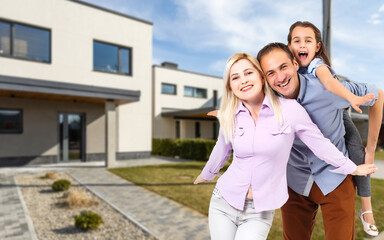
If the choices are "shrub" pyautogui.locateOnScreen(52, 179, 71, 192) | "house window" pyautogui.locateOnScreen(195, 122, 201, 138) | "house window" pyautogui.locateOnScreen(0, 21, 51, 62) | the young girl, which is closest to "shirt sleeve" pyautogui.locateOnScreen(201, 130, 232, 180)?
the young girl

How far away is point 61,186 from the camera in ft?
25.7

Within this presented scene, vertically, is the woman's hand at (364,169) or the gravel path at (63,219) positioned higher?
the woman's hand at (364,169)

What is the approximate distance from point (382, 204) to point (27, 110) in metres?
15.4

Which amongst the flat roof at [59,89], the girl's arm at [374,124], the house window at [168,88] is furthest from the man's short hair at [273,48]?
the house window at [168,88]

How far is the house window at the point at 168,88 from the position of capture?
80.3 ft

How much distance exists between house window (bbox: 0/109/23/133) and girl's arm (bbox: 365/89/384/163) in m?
15.4

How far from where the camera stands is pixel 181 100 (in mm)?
25547

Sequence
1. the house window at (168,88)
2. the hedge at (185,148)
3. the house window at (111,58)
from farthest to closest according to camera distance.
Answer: the house window at (168,88)
the hedge at (185,148)
the house window at (111,58)

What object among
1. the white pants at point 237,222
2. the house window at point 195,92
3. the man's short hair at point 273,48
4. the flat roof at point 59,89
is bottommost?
the white pants at point 237,222

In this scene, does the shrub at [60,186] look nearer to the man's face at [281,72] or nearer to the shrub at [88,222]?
the shrub at [88,222]

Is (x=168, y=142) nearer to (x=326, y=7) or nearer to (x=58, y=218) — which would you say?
(x=58, y=218)

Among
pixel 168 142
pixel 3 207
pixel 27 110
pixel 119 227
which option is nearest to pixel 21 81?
pixel 27 110

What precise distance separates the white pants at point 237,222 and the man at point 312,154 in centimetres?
25

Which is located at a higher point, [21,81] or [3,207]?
[21,81]
